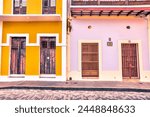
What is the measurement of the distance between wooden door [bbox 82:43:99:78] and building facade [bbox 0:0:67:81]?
158cm

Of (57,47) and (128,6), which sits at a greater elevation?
(128,6)

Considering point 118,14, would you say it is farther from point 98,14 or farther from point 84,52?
point 84,52

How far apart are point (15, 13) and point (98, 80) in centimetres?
746

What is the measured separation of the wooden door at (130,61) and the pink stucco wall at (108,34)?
54cm

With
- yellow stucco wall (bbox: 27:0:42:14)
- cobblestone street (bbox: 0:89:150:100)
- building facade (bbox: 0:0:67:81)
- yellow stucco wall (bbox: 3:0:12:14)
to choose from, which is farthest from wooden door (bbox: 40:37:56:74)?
cobblestone street (bbox: 0:89:150:100)

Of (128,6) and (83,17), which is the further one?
(83,17)

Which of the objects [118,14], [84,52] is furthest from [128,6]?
[84,52]

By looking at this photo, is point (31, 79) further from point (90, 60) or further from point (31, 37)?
point (90, 60)

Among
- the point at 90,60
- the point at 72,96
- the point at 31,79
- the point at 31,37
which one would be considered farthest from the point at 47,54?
the point at 72,96

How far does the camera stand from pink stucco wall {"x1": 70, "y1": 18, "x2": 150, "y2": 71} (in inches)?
527

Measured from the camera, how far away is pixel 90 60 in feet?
44.9

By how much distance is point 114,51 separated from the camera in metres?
13.4

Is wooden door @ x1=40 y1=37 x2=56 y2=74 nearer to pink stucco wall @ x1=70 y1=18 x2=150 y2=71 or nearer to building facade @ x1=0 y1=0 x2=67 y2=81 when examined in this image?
building facade @ x1=0 y1=0 x2=67 y2=81

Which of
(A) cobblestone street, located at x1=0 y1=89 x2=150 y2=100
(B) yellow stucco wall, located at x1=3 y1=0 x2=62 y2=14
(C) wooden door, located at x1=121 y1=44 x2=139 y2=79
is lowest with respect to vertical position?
(A) cobblestone street, located at x1=0 y1=89 x2=150 y2=100
